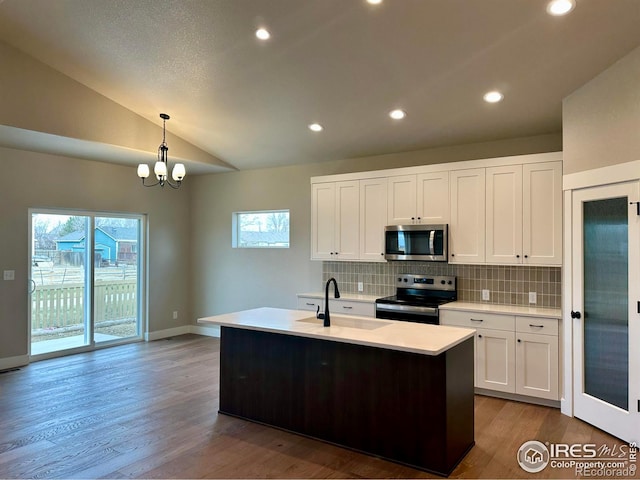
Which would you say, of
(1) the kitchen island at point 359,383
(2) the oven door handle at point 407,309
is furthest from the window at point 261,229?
(1) the kitchen island at point 359,383

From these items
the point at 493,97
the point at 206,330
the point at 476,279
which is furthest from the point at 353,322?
the point at 206,330

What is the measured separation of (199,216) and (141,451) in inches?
190

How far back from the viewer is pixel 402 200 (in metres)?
5.15

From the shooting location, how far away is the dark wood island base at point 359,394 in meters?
2.92

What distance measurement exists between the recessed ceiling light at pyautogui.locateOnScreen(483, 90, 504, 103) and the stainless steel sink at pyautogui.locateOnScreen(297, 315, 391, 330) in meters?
2.24

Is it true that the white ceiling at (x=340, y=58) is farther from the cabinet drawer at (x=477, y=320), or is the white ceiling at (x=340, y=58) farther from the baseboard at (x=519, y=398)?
the baseboard at (x=519, y=398)

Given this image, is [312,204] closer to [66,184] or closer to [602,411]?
[66,184]

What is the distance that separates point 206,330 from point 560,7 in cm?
640

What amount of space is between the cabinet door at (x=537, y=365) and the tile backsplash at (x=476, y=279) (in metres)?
0.59

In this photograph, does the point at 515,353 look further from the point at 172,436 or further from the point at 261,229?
the point at 261,229

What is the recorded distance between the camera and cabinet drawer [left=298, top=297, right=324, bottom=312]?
5543 mm

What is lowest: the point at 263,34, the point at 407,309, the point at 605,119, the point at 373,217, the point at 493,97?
the point at 407,309

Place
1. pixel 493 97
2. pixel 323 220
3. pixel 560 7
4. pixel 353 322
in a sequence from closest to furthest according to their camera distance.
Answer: pixel 560 7
pixel 353 322
pixel 493 97
pixel 323 220

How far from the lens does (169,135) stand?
6.06 meters
